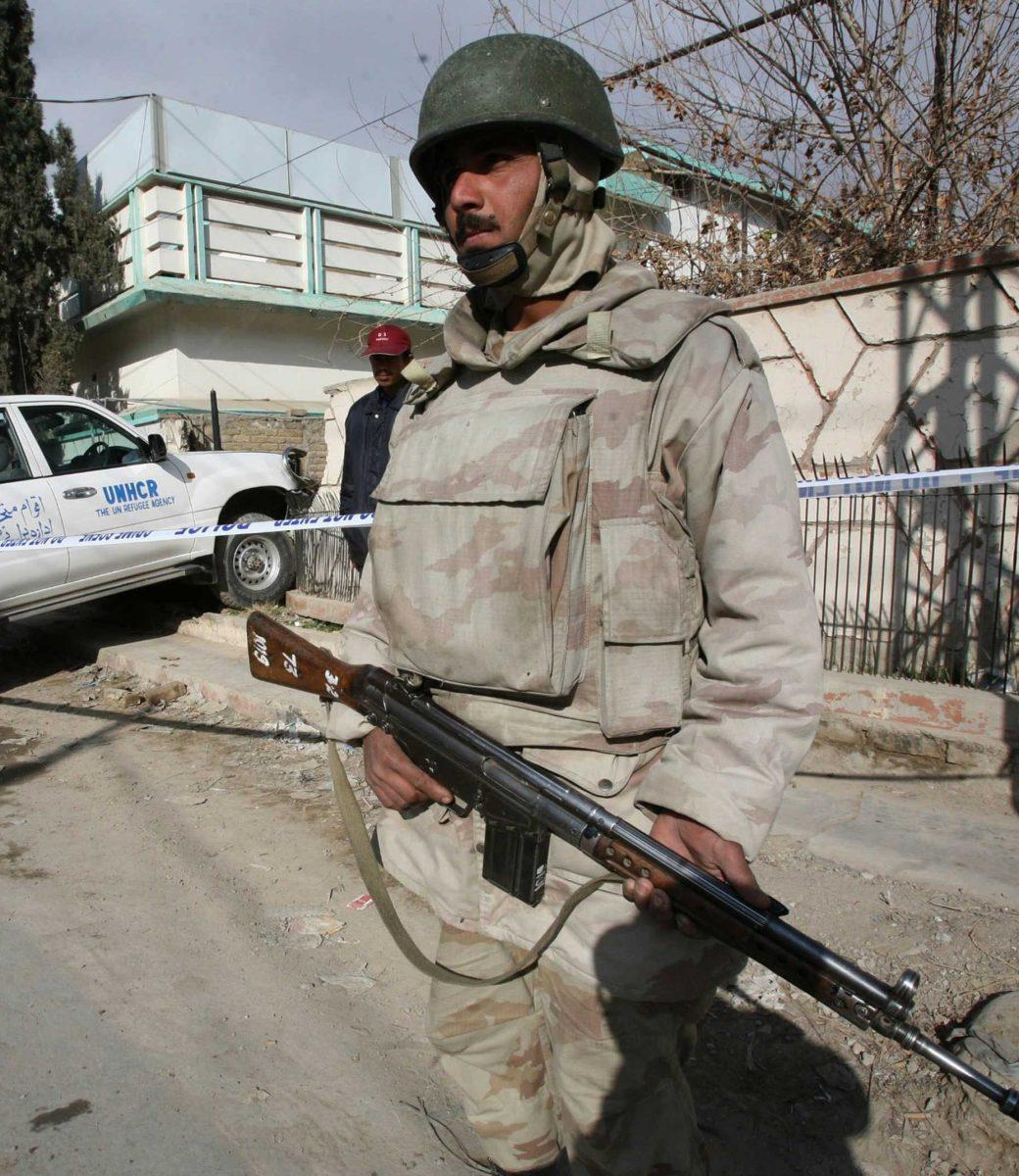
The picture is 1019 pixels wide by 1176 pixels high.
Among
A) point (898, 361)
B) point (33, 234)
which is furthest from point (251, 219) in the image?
point (898, 361)

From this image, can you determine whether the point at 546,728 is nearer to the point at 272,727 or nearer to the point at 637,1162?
the point at 637,1162

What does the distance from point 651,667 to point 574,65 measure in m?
1.06

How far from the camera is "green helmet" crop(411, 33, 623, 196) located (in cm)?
148

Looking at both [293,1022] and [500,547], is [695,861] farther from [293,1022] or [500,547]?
[293,1022]

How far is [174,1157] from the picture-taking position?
6.45 ft

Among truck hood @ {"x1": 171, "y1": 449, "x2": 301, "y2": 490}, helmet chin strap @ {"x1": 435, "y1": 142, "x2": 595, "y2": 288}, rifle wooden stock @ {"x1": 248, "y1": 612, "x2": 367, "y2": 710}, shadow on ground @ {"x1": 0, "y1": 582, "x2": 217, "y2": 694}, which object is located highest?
helmet chin strap @ {"x1": 435, "y1": 142, "x2": 595, "y2": 288}

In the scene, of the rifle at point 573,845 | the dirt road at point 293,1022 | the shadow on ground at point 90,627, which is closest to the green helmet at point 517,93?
the rifle at point 573,845

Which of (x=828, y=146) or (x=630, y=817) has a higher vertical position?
(x=828, y=146)

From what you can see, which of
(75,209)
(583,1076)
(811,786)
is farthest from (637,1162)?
(75,209)

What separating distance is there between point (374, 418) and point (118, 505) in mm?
2708

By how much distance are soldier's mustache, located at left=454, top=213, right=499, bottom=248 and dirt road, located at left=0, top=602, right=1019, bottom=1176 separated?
76.6 inches

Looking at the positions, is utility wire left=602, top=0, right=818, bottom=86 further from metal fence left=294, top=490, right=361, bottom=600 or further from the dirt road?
the dirt road

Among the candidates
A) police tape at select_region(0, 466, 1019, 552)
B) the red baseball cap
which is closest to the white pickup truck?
police tape at select_region(0, 466, 1019, 552)

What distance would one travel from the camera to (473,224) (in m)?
1.53
